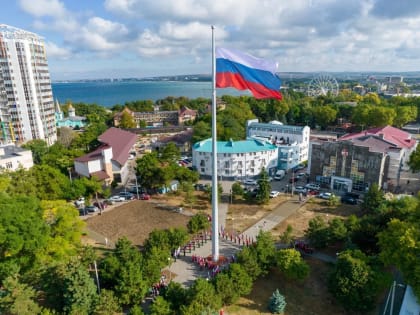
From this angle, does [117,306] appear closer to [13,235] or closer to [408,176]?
[13,235]

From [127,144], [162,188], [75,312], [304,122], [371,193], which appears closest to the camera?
[75,312]

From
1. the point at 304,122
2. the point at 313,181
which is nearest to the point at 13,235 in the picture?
the point at 313,181

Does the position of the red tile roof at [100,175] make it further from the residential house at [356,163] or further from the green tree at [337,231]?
the green tree at [337,231]

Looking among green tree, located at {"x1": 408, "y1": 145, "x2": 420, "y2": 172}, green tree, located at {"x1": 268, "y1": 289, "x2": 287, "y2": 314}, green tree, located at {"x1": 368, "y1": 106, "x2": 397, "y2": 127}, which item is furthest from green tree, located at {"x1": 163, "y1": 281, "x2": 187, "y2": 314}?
green tree, located at {"x1": 368, "y1": 106, "x2": 397, "y2": 127}

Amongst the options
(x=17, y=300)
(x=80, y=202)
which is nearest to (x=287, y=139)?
(x=80, y=202)

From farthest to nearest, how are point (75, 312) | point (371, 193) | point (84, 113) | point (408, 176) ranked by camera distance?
point (84, 113)
point (408, 176)
point (371, 193)
point (75, 312)

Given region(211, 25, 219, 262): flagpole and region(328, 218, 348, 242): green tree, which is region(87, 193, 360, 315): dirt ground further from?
region(211, 25, 219, 262): flagpole
